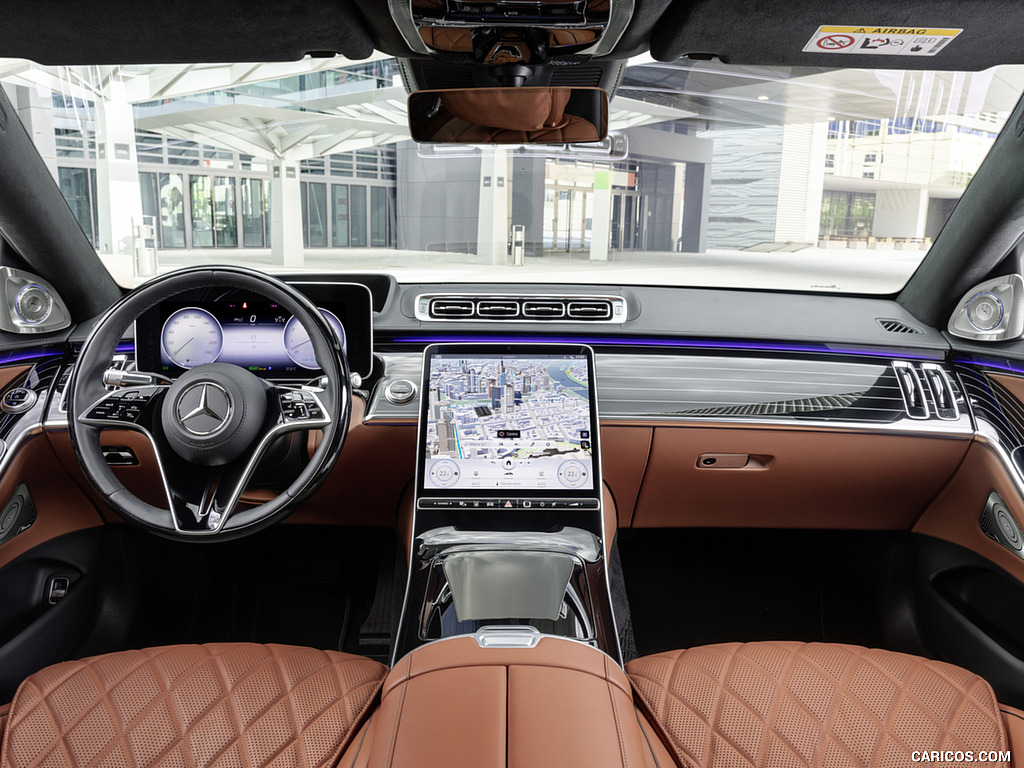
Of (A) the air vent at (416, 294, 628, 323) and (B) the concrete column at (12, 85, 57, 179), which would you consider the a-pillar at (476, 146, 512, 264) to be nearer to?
(A) the air vent at (416, 294, 628, 323)

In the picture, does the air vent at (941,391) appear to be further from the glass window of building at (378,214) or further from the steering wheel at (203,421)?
the glass window of building at (378,214)

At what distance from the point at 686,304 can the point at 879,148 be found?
106cm

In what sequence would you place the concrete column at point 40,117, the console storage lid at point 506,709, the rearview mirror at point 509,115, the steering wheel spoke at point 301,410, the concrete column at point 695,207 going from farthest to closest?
the concrete column at point 695,207, the concrete column at point 40,117, the rearview mirror at point 509,115, the steering wheel spoke at point 301,410, the console storage lid at point 506,709

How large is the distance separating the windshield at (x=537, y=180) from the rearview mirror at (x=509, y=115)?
409 millimetres

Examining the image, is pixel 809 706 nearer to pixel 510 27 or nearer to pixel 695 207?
pixel 510 27

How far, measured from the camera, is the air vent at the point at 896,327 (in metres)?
2.38

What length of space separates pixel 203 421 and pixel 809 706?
1.39 metres

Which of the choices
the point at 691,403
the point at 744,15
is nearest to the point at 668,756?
the point at 691,403

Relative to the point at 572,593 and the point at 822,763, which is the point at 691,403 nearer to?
the point at 572,593

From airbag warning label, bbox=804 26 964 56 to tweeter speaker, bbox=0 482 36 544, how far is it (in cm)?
229

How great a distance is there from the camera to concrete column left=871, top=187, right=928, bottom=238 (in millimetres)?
2586

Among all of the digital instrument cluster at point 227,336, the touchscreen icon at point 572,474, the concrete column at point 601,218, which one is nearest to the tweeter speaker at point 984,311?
the concrete column at point 601,218


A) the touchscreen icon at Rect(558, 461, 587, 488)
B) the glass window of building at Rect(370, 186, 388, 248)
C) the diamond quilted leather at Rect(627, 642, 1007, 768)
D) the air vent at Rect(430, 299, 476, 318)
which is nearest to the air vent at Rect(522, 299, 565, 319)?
the air vent at Rect(430, 299, 476, 318)

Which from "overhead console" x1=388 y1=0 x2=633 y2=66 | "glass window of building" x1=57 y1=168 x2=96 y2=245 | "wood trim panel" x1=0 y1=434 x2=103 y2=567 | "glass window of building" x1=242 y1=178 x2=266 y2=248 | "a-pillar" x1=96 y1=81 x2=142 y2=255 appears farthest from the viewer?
"glass window of building" x1=242 y1=178 x2=266 y2=248
